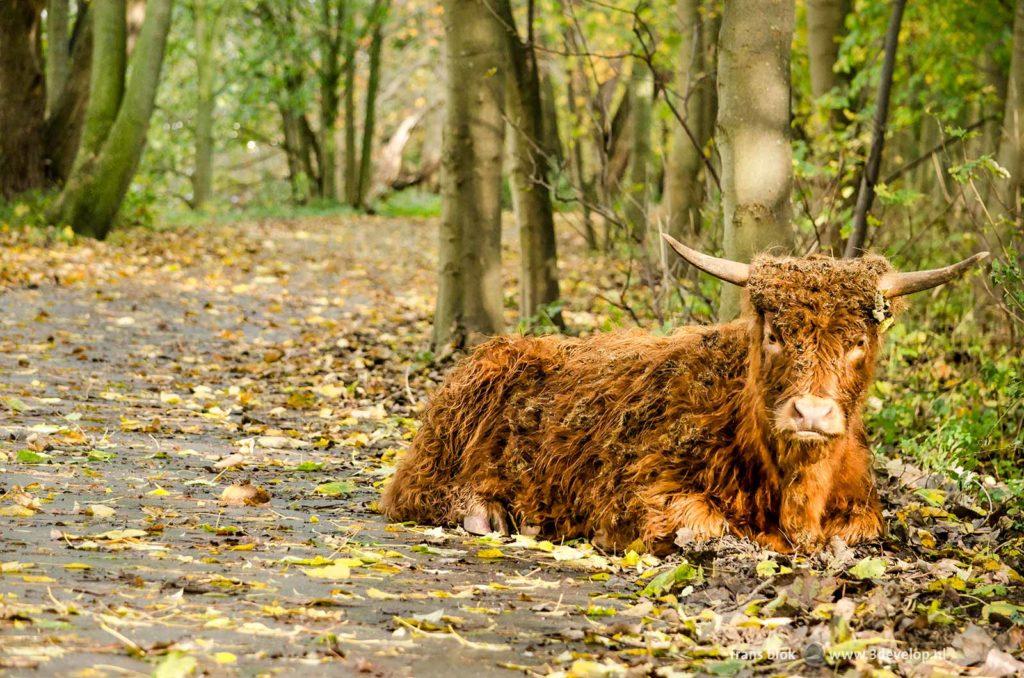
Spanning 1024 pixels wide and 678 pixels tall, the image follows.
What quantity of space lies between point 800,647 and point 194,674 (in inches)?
75.8

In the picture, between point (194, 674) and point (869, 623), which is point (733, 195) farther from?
point (194, 674)

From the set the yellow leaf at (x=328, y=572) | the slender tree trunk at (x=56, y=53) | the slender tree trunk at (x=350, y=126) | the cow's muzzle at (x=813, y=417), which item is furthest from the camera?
the slender tree trunk at (x=350, y=126)

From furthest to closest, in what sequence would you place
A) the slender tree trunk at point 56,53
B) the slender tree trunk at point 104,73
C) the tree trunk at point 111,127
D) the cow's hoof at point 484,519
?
the slender tree trunk at point 56,53
the slender tree trunk at point 104,73
the tree trunk at point 111,127
the cow's hoof at point 484,519

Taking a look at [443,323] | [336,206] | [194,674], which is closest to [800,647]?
[194,674]

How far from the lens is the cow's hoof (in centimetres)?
567

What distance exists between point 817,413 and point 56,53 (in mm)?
17701

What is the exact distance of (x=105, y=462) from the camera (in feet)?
20.8

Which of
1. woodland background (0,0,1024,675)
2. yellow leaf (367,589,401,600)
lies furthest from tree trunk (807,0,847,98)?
yellow leaf (367,589,401,600)

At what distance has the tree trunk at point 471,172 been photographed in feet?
30.8

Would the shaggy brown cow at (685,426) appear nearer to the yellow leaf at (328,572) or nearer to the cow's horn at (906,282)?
the cow's horn at (906,282)

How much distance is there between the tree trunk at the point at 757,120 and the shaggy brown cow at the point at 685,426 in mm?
1495

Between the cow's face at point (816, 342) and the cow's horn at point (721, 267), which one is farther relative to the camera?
the cow's horn at point (721, 267)

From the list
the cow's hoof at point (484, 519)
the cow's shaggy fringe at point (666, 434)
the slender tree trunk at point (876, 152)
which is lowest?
the cow's hoof at point (484, 519)

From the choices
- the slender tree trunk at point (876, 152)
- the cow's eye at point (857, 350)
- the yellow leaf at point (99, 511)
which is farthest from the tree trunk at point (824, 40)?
the yellow leaf at point (99, 511)
